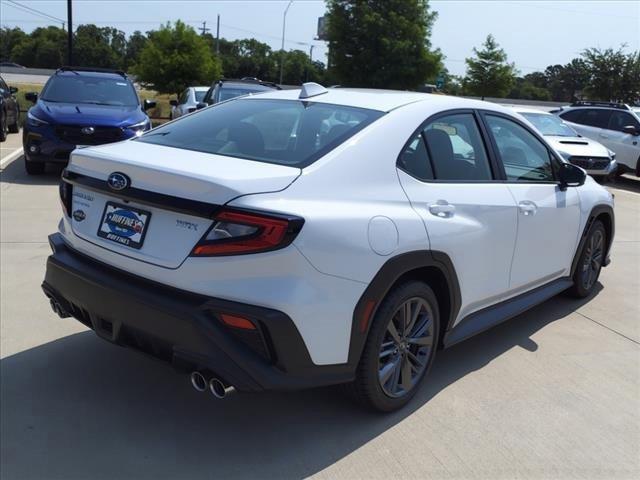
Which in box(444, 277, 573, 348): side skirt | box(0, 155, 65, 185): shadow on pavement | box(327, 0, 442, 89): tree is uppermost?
box(327, 0, 442, 89): tree

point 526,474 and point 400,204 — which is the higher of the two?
point 400,204

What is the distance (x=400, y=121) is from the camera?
3.26m

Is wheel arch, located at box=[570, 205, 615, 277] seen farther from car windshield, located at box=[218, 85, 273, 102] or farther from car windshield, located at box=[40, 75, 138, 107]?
car windshield, located at box=[218, 85, 273, 102]

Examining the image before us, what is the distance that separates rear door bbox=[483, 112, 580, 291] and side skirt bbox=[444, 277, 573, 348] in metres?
0.07

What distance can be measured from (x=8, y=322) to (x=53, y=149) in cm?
575

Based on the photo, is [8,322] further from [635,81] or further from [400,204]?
[635,81]

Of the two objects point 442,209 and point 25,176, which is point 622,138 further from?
point 442,209

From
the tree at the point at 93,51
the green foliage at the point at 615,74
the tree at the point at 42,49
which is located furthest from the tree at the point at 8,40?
the green foliage at the point at 615,74

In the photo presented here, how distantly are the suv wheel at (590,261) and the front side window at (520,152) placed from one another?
3.02ft

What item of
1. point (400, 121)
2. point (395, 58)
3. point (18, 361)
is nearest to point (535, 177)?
point (400, 121)

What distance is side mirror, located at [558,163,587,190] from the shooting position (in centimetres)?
440

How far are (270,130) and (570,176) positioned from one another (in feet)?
7.37

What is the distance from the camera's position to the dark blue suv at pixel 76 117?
933 cm

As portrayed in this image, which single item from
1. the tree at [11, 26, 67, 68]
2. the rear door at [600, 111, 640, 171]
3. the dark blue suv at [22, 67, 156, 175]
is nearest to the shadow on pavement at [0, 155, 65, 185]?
the dark blue suv at [22, 67, 156, 175]
